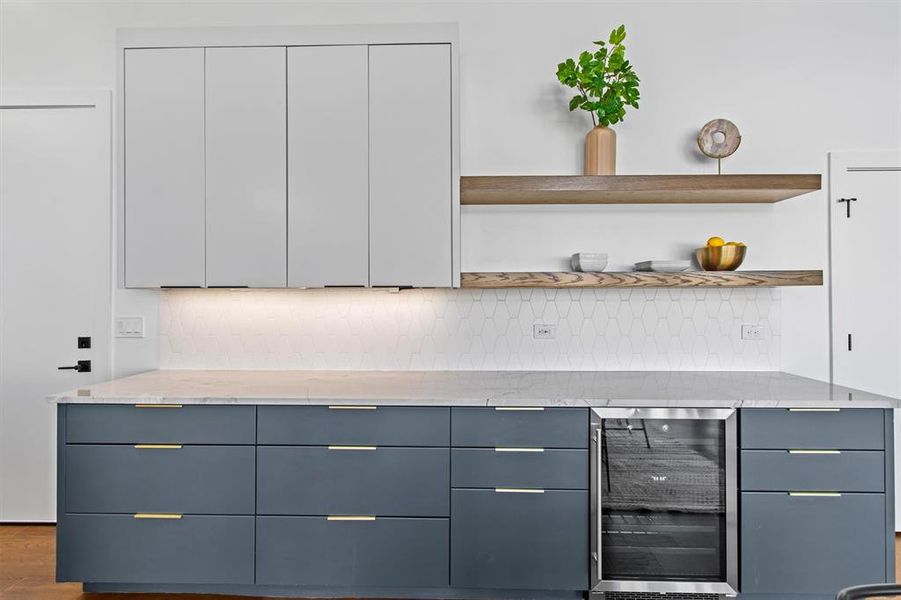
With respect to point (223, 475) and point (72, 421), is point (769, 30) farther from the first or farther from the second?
point (72, 421)

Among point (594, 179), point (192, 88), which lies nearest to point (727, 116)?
point (594, 179)

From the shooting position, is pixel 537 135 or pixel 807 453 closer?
pixel 807 453

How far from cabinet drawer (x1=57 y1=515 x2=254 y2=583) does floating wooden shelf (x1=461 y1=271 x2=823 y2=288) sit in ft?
4.76

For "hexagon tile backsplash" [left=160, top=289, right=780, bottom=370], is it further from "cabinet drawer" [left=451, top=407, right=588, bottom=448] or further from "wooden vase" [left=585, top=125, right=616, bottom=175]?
"cabinet drawer" [left=451, top=407, right=588, bottom=448]

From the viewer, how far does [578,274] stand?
9.00 feet

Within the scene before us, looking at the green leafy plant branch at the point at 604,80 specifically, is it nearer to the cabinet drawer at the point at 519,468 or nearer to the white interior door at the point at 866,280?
the white interior door at the point at 866,280

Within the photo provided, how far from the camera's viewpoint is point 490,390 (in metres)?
2.46

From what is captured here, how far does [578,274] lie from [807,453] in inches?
45.7

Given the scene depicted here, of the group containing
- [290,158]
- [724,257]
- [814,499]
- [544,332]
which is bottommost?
[814,499]

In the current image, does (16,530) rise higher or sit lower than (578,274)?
lower

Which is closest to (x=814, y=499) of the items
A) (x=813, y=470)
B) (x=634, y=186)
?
(x=813, y=470)

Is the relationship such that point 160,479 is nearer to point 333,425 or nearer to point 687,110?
point 333,425

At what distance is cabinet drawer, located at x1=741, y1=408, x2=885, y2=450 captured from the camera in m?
2.24

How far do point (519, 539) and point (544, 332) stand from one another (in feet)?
3.60
